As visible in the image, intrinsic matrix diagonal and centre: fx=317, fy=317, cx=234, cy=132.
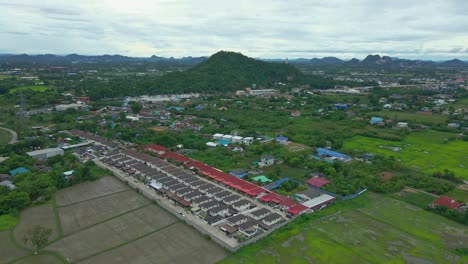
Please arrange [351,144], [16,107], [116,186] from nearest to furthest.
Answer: [116,186], [351,144], [16,107]

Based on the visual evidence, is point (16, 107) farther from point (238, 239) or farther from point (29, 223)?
point (238, 239)

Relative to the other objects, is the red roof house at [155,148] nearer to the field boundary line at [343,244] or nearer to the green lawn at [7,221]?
the green lawn at [7,221]

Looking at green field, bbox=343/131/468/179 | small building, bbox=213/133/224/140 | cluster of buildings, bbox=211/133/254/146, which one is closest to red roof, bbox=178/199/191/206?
cluster of buildings, bbox=211/133/254/146

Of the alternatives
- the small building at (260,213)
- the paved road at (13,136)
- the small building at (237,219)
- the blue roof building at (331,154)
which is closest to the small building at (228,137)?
the blue roof building at (331,154)

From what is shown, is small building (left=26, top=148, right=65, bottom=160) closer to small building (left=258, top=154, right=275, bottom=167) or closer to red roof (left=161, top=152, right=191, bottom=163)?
red roof (left=161, top=152, right=191, bottom=163)

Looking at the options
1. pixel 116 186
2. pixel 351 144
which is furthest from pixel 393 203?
pixel 116 186
